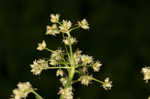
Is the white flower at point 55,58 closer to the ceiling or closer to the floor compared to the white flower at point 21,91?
closer to the ceiling

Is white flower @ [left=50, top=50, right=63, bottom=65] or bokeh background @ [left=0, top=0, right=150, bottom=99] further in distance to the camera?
bokeh background @ [left=0, top=0, right=150, bottom=99]

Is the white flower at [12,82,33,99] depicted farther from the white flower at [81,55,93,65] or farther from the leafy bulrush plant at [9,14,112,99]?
the white flower at [81,55,93,65]

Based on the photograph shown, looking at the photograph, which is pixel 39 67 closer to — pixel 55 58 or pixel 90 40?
pixel 55 58

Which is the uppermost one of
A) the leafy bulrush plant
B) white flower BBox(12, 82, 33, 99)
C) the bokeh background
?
the bokeh background

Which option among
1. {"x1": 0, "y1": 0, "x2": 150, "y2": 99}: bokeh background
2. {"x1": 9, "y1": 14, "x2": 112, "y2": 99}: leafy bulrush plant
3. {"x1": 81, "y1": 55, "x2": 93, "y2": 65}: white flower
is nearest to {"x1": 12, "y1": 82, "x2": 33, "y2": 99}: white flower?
{"x1": 9, "y1": 14, "x2": 112, "y2": 99}: leafy bulrush plant

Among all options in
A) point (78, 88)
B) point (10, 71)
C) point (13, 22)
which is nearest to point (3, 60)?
point (10, 71)

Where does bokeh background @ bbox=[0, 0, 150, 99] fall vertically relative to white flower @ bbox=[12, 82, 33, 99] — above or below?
above

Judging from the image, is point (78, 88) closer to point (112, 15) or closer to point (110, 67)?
point (110, 67)

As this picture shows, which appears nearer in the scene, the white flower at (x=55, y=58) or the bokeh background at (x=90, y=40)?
the white flower at (x=55, y=58)

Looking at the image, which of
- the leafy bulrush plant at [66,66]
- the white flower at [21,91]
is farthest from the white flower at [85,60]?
the white flower at [21,91]

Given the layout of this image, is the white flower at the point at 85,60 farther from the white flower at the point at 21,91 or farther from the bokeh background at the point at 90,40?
the bokeh background at the point at 90,40
